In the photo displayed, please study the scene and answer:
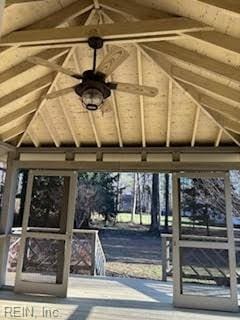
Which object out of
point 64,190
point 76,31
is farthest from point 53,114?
point 76,31

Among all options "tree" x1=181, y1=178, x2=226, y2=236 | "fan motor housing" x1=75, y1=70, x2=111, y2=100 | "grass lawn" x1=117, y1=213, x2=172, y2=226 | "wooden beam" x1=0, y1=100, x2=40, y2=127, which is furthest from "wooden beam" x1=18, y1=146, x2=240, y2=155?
"grass lawn" x1=117, y1=213, x2=172, y2=226

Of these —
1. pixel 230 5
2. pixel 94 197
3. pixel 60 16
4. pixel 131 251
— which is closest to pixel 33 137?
pixel 60 16

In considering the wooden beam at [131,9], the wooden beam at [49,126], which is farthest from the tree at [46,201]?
the wooden beam at [131,9]

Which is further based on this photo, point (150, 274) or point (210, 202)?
point (150, 274)

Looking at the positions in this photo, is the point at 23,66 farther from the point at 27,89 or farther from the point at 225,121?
the point at 225,121

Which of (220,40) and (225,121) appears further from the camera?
(225,121)

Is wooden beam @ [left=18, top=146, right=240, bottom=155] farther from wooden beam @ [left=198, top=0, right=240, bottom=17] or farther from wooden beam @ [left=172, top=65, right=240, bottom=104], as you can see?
wooden beam @ [left=198, top=0, right=240, bottom=17]

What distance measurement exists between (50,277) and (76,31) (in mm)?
4684

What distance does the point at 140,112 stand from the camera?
18.4 ft

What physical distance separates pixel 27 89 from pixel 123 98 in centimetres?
161

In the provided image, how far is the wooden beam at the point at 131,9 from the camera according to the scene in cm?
324

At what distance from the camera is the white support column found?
20.5 feet

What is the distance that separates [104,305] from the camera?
17.5 feet

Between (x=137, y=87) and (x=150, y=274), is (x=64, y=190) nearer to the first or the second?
(x=137, y=87)
